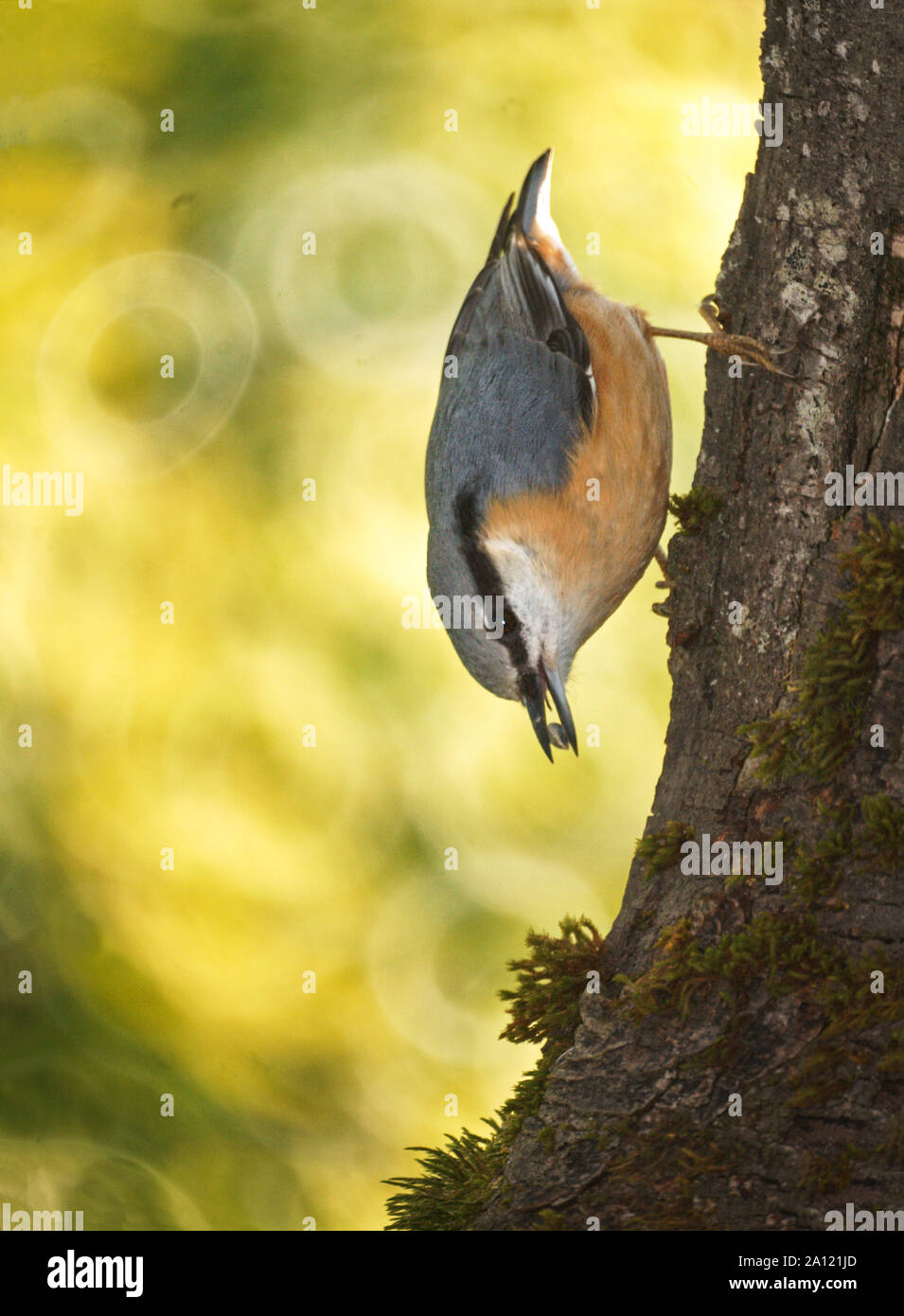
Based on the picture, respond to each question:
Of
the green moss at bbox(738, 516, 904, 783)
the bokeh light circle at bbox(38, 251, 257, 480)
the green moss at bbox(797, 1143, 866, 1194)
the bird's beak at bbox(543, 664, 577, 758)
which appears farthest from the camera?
the bokeh light circle at bbox(38, 251, 257, 480)

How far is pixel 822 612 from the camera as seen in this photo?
1979 millimetres

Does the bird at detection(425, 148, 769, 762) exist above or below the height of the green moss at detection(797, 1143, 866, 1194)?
above

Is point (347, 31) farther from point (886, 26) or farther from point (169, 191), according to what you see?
point (886, 26)

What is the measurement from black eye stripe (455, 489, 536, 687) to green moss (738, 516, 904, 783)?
30.4 inches

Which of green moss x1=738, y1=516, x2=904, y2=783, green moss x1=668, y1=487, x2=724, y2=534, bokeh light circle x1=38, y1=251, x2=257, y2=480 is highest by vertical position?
bokeh light circle x1=38, y1=251, x2=257, y2=480

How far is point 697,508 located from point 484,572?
2.07 ft

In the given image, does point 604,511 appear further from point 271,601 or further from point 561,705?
point 271,601

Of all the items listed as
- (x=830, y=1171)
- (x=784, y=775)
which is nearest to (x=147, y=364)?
(x=784, y=775)

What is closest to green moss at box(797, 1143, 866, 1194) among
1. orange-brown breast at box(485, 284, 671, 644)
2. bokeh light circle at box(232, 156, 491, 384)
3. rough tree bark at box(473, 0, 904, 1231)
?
rough tree bark at box(473, 0, 904, 1231)

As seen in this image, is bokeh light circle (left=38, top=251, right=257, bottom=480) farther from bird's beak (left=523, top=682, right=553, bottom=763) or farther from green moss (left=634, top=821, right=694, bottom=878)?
green moss (left=634, top=821, right=694, bottom=878)

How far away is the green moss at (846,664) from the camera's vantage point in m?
1.86

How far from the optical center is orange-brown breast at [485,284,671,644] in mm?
2723

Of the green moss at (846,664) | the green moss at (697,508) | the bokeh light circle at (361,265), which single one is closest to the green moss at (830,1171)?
the green moss at (846,664)

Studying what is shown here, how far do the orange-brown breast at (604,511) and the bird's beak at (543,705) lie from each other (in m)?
0.21
